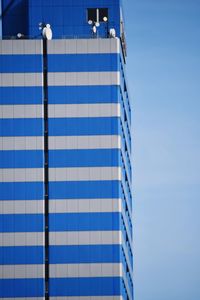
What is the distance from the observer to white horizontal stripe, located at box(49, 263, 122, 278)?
10056 centimetres

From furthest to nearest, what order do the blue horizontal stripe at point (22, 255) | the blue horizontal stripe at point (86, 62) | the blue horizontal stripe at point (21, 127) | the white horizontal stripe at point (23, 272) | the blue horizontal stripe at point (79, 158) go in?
the blue horizontal stripe at point (86, 62) < the blue horizontal stripe at point (21, 127) < the blue horizontal stripe at point (79, 158) < the blue horizontal stripe at point (22, 255) < the white horizontal stripe at point (23, 272)

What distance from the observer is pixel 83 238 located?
10100 cm

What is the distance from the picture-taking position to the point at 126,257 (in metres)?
112

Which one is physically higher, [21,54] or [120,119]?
[21,54]

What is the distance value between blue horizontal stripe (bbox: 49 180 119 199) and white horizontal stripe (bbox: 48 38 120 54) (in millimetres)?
13471

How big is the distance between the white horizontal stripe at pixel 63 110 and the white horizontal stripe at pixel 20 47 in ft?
18.2

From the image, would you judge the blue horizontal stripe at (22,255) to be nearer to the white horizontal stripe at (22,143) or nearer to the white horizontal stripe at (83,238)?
the white horizontal stripe at (83,238)

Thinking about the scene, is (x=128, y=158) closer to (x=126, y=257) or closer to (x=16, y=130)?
(x=126, y=257)

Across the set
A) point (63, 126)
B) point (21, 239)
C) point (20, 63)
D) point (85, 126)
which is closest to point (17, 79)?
point (20, 63)

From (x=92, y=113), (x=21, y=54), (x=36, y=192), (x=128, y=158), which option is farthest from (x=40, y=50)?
(x=128, y=158)

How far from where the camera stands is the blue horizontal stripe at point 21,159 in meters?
102

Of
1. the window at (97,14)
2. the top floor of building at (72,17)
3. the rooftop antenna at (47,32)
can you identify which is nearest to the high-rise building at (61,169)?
the rooftop antenna at (47,32)

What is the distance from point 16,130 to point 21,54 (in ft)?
25.6

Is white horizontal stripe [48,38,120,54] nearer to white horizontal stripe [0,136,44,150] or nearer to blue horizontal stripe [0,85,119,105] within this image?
blue horizontal stripe [0,85,119,105]
